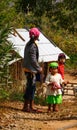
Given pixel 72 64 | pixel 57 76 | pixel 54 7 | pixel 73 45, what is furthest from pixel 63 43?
pixel 57 76

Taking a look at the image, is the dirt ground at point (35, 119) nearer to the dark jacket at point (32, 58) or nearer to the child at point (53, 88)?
the child at point (53, 88)

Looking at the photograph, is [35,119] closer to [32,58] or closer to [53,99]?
[53,99]

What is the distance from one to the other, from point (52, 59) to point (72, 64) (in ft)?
27.5

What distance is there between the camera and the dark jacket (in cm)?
725

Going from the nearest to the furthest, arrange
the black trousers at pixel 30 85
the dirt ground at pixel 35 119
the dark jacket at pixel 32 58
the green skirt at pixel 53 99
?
the dirt ground at pixel 35 119
the dark jacket at pixel 32 58
the black trousers at pixel 30 85
the green skirt at pixel 53 99

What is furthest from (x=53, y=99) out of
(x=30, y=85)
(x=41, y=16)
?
(x=41, y=16)

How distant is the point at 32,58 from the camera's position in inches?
285

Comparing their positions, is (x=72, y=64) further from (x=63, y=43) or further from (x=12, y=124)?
(x=12, y=124)

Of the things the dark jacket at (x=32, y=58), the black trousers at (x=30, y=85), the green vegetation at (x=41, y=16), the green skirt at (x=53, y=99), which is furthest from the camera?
the green skirt at (x=53, y=99)

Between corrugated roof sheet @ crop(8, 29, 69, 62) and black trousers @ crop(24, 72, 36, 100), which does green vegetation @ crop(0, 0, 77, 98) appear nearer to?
black trousers @ crop(24, 72, 36, 100)

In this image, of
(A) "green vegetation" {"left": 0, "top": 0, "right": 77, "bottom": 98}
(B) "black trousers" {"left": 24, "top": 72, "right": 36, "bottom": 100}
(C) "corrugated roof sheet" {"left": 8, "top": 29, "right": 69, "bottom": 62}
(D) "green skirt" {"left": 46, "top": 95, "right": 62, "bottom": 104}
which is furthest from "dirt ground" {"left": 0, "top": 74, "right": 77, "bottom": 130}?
(C) "corrugated roof sheet" {"left": 8, "top": 29, "right": 69, "bottom": 62}

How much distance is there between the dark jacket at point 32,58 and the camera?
725cm

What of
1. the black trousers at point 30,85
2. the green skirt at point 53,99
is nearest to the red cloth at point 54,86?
the green skirt at point 53,99

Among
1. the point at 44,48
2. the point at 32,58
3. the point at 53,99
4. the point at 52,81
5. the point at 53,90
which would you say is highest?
the point at 32,58
